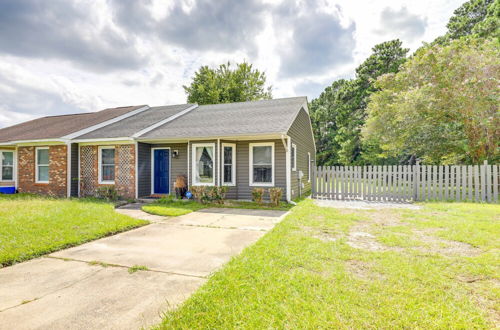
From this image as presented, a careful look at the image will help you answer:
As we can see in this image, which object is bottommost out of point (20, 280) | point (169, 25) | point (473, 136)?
point (20, 280)

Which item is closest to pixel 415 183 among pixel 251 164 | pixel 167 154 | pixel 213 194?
pixel 251 164

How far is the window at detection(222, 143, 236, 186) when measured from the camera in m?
10.0

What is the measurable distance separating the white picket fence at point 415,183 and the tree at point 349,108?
13.3 meters

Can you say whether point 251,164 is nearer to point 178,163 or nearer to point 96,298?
point 178,163

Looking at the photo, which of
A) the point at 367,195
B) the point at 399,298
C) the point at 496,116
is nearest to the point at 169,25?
the point at 367,195

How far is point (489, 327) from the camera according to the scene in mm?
2141

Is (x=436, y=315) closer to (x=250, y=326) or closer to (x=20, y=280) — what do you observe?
(x=250, y=326)

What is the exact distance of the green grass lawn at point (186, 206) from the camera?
25.4ft

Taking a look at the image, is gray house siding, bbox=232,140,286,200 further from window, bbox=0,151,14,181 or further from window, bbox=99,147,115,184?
window, bbox=0,151,14,181

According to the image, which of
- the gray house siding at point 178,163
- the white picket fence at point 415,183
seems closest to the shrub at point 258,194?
the white picket fence at point 415,183

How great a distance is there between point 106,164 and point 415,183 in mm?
13257

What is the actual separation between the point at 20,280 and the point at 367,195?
10.7m

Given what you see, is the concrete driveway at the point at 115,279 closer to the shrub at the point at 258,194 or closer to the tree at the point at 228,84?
the shrub at the point at 258,194

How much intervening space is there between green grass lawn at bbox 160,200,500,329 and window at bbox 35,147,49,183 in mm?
12125
